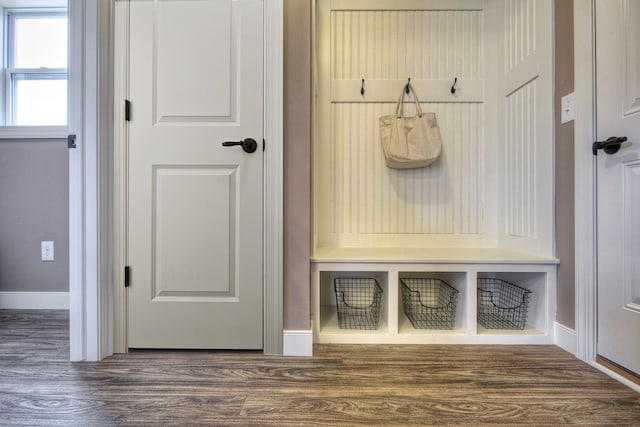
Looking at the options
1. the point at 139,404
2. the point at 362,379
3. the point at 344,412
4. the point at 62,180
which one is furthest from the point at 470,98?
the point at 62,180

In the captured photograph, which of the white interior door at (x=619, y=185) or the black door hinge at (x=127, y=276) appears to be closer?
the white interior door at (x=619, y=185)

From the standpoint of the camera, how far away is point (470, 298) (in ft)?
4.65

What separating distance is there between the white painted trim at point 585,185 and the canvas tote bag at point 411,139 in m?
0.66

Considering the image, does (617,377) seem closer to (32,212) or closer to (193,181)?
(193,181)

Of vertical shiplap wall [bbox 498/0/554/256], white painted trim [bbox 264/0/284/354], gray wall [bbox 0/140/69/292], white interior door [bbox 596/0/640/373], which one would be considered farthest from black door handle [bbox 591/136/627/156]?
gray wall [bbox 0/140/69/292]

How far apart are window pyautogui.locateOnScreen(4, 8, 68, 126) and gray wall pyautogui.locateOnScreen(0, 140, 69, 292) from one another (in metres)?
0.28

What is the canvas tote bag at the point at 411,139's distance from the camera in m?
1.77

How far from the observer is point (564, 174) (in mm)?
1359

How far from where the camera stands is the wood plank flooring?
0.89 metres

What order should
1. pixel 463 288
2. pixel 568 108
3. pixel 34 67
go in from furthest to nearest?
pixel 34 67
pixel 463 288
pixel 568 108

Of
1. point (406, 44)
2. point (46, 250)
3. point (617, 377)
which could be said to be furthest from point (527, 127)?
point (46, 250)

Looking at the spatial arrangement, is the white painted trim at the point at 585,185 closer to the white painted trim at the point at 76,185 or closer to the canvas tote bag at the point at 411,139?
the canvas tote bag at the point at 411,139

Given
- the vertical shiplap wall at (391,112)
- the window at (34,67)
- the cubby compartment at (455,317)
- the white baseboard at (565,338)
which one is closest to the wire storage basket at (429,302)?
the cubby compartment at (455,317)

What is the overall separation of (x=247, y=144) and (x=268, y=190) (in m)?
0.21
